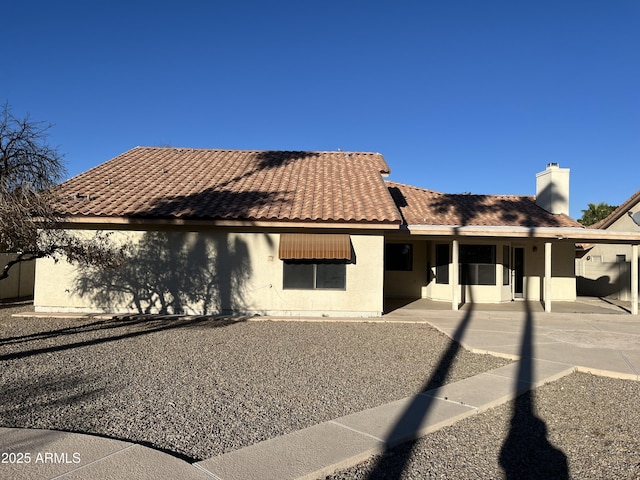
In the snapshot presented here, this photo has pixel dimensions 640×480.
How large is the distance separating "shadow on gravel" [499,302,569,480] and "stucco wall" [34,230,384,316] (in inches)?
298

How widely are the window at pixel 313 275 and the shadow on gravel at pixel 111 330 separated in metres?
1.75

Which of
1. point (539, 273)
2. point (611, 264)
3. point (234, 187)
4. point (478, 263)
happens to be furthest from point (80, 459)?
point (611, 264)

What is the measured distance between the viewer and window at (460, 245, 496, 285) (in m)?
18.3

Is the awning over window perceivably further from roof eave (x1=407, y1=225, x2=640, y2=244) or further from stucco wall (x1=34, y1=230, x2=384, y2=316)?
roof eave (x1=407, y1=225, x2=640, y2=244)

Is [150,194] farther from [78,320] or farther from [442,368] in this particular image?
[442,368]

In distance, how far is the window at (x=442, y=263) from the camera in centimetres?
1851

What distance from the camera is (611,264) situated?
2345 cm

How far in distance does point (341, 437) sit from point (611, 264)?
22.9 meters

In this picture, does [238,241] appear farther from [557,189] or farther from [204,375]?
[557,189]

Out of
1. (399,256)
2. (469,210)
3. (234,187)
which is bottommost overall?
(399,256)

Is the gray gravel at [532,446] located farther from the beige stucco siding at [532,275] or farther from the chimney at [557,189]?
the chimney at [557,189]

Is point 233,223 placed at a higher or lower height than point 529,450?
higher

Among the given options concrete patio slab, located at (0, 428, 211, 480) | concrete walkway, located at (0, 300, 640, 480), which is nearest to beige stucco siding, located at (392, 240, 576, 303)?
concrete walkway, located at (0, 300, 640, 480)

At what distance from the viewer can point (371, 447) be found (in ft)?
15.7
